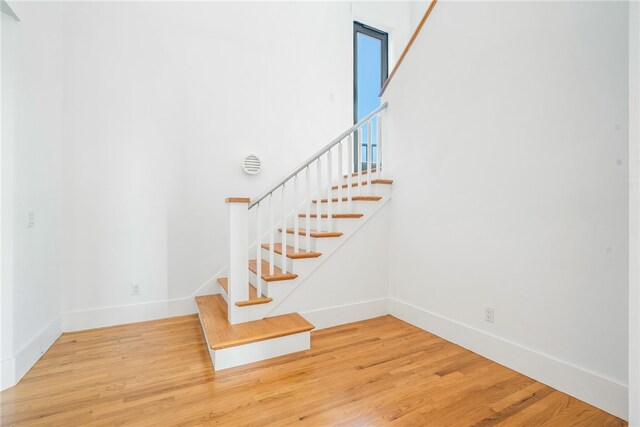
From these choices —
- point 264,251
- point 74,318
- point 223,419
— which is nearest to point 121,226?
point 74,318

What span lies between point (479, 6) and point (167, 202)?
3.10 meters

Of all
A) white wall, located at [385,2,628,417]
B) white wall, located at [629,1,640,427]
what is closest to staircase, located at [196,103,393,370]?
white wall, located at [385,2,628,417]

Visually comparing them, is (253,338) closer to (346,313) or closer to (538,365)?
(346,313)

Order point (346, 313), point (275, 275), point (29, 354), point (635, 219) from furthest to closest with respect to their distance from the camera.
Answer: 1. point (346, 313)
2. point (275, 275)
3. point (29, 354)
4. point (635, 219)

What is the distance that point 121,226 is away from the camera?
8.84 ft

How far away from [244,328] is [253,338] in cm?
19

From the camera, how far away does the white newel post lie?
2.14 meters

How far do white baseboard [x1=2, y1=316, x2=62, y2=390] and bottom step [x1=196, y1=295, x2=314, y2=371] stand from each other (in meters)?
1.07

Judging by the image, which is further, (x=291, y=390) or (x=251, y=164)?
(x=251, y=164)

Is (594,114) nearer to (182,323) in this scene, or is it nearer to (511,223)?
(511,223)

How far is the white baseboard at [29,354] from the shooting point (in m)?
1.70

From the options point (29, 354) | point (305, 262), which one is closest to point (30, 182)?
point (29, 354)

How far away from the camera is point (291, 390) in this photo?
1661mm

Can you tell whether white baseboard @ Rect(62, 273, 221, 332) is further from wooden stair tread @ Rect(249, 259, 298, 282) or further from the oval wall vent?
the oval wall vent
